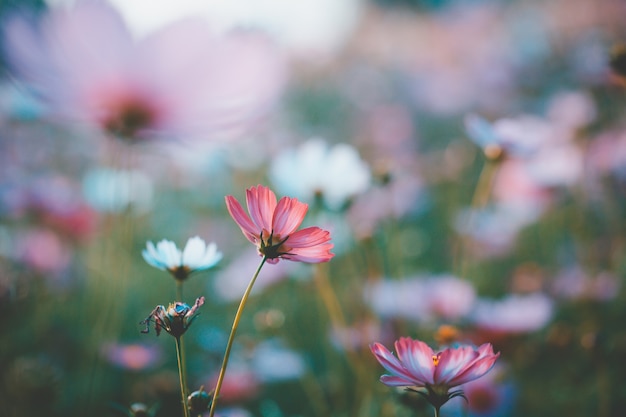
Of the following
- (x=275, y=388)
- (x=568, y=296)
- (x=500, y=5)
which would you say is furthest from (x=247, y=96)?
(x=500, y=5)

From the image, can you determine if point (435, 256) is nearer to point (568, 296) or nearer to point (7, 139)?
point (568, 296)

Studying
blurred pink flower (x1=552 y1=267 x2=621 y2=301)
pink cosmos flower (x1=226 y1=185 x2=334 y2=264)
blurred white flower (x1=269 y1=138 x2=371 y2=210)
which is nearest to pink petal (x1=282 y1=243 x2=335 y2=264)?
pink cosmos flower (x1=226 y1=185 x2=334 y2=264)

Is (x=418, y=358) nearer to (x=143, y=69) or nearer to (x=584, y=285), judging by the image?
(x=143, y=69)

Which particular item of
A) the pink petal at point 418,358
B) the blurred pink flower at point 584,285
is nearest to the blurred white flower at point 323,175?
the pink petal at point 418,358

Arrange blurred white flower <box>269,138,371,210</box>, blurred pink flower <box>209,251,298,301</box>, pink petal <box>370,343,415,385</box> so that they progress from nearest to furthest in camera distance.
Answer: pink petal <box>370,343,415,385</box>
blurred white flower <box>269,138,371,210</box>
blurred pink flower <box>209,251,298,301</box>

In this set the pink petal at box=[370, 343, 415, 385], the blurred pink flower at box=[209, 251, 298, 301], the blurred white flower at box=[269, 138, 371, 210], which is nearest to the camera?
the pink petal at box=[370, 343, 415, 385]

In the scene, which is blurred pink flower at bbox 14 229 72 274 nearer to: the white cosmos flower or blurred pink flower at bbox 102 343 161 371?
blurred pink flower at bbox 102 343 161 371

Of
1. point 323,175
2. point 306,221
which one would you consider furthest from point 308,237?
point 306,221
